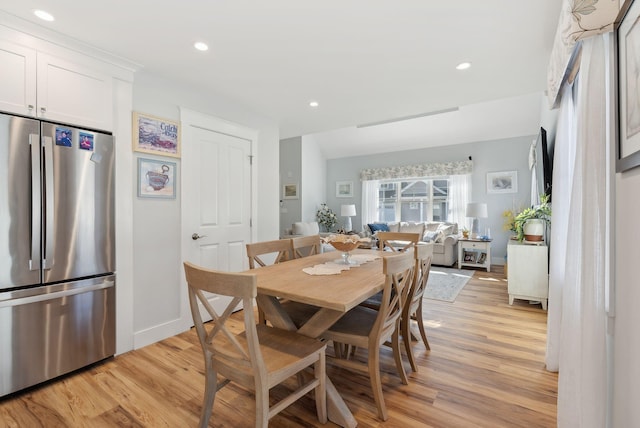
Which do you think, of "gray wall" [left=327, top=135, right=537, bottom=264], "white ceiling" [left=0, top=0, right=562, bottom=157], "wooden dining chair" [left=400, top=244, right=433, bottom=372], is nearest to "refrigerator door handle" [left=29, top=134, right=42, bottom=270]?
"white ceiling" [left=0, top=0, right=562, bottom=157]

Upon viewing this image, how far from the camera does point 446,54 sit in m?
2.30

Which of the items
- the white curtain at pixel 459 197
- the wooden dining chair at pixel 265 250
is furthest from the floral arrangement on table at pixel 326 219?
the wooden dining chair at pixel 265 250

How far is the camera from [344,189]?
7.99 metres

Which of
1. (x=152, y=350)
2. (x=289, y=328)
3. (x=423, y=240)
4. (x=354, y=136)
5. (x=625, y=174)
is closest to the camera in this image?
(x=625, y=174)

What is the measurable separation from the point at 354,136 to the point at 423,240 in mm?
2951

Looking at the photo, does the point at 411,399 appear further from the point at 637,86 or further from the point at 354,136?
the point at 354,136

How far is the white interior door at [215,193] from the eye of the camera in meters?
2.89

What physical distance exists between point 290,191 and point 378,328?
613 cm

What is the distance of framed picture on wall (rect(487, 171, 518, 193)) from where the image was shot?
588 cm

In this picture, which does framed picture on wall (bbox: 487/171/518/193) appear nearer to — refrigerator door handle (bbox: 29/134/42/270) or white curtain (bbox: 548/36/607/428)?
white curtain (bbox: 548/36/607/428)

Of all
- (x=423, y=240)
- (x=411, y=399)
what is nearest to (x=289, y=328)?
(x=411, y=399)

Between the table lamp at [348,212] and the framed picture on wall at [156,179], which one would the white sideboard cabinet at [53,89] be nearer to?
the framed picture on wall at [156,179]

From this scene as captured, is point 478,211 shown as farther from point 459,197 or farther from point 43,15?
point 43,15

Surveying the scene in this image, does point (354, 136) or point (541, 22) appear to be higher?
point (354, 136)
